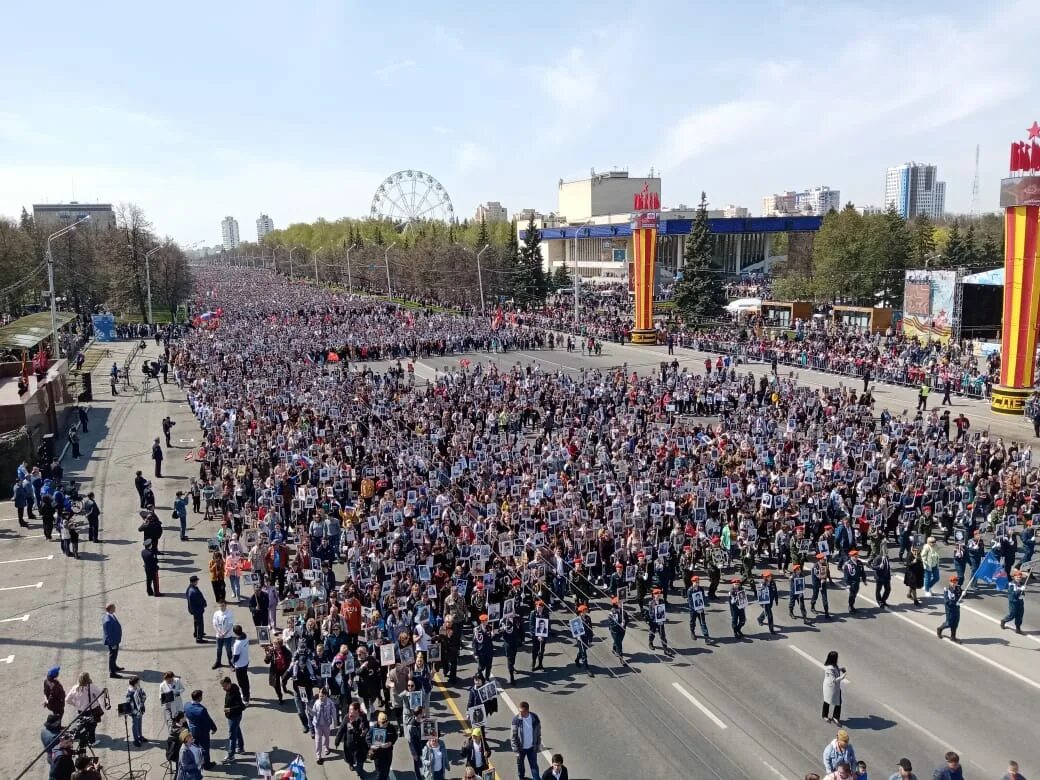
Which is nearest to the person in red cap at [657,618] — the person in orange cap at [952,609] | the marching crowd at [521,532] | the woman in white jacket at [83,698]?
the marching crowd at [521,532]

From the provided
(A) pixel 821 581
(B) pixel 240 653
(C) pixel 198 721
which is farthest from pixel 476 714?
(A) pixel 821 581

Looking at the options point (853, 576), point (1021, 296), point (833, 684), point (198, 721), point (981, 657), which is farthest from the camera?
point (1021, 296)

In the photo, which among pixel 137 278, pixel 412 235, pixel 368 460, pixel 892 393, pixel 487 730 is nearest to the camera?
pixel 487 730

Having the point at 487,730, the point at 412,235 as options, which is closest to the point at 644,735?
the point at 487,730

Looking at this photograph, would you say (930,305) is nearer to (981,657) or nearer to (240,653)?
(981,657)

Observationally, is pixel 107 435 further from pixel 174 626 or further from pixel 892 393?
pixel 892 393

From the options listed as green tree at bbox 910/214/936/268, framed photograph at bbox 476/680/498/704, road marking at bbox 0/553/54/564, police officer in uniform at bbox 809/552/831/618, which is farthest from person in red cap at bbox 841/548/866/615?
green tree at bbox 910/214/936/268
